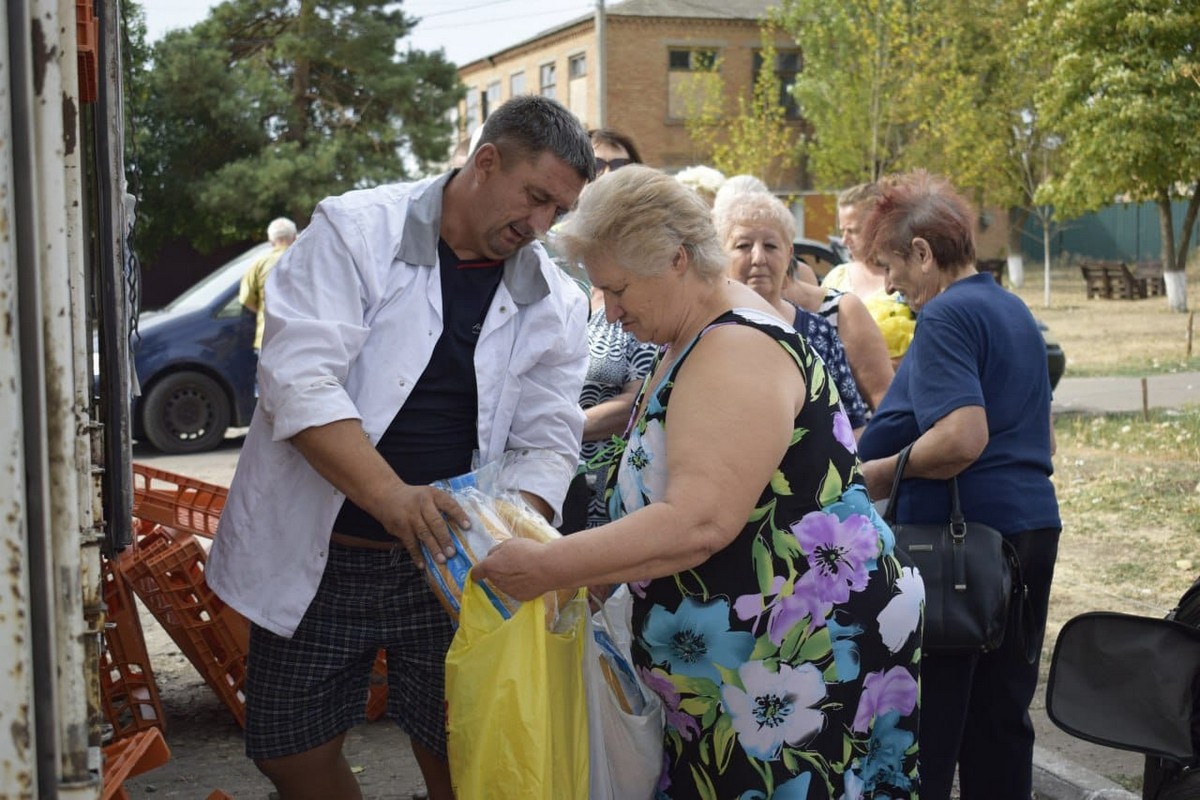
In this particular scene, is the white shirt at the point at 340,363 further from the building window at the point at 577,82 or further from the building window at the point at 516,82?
the building window at the point at 516,82

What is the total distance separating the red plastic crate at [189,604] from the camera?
14.1 feet

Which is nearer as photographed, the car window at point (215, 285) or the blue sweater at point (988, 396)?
the blue sweater at point (988, 396)

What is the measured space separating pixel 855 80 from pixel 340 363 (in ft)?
102

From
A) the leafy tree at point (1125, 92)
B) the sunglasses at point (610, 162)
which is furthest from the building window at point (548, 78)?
the sunglasses at point (610, 162)

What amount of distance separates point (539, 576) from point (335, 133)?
1093 inches

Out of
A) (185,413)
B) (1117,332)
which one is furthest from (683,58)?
(185,413)

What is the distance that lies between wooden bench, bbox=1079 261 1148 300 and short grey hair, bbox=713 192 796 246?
30282 millimetres

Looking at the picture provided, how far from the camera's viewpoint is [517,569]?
2.60m

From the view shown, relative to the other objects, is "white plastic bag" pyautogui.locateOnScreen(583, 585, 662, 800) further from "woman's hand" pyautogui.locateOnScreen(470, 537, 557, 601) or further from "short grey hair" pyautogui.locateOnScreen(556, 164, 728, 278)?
"short grey hair" pyautogui.locateOnScreen(556, 164, 728, 278)

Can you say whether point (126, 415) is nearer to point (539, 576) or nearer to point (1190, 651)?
point (539, 576)

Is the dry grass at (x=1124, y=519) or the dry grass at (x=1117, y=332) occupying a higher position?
the dry grass at (x=1117, y=332)

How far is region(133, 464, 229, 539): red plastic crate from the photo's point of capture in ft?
14.8

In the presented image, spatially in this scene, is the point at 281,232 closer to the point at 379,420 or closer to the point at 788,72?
the point at 379,420

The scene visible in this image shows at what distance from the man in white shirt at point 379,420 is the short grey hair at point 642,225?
0.32m
